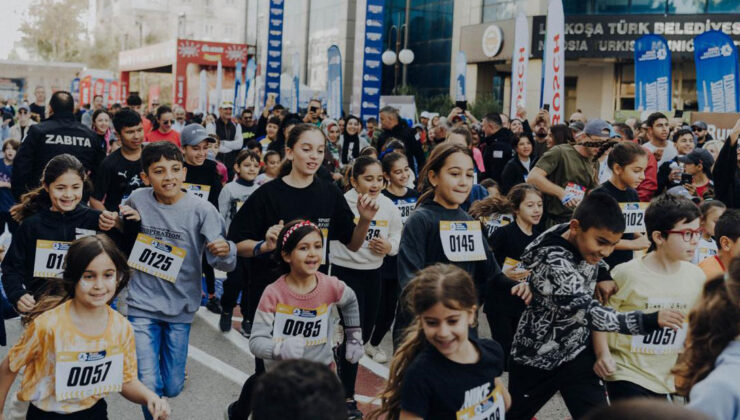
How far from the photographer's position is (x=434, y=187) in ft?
15.6

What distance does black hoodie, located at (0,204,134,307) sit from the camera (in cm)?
486

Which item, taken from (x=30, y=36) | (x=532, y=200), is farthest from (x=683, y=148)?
(x=30, y=36)

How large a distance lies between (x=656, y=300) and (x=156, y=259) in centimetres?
288

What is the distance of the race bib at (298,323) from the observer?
14.3ft

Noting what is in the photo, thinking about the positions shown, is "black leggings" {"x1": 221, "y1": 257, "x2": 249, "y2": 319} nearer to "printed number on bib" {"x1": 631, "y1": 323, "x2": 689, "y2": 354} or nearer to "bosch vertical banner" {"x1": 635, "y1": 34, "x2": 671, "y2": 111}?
"printed number on bib" {"x1": 631, "y1": 323, "x2": 689, "y2": 354}

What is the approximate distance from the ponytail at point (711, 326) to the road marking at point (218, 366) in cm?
426

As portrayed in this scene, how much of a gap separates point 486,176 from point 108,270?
334 inches

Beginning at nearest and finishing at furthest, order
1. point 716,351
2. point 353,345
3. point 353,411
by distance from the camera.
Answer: point 716,351 < point 353,345 < point 353,411

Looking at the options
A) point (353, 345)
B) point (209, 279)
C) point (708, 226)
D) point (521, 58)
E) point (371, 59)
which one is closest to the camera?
point (353, 345)

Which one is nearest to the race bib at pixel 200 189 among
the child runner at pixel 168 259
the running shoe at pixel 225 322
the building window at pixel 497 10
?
the running shoe at pixel 225 322

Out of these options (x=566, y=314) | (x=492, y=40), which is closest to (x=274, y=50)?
(x=492, y=40)

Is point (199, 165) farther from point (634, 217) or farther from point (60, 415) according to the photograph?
point (60, 415)

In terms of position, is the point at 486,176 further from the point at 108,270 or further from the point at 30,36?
the point at 30,36

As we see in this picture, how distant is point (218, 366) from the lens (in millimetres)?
6785
